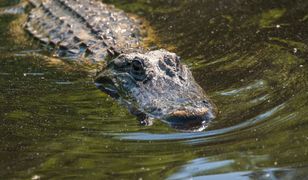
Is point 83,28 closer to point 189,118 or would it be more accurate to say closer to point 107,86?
point 107,86

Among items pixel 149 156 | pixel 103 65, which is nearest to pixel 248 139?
pixel 149 156

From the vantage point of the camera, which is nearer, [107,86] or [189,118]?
[189,118]

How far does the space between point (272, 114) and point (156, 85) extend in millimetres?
1349

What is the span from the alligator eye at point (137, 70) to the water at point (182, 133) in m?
0.40

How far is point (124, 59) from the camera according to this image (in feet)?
23.1

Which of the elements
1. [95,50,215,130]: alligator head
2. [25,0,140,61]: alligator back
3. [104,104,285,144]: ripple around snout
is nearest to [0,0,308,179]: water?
[104,104,285,144]: ripple around snout

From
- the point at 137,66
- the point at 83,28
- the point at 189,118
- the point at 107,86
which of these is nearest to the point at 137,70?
the point at 137,66

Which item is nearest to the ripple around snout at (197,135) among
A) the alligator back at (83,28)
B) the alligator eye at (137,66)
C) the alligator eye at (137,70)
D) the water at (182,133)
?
the water at (182,133)

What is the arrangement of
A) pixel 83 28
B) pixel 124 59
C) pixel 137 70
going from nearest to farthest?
pixel 137 70, pixel 124 59, pixel 83 28

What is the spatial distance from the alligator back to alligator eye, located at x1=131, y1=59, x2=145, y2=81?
1.02m

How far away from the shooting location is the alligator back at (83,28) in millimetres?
8438

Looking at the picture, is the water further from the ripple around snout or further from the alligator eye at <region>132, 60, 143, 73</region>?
the alligator eye at <region>132, 60, 143, 73</region>

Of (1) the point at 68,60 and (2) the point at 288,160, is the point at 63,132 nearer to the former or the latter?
(2) the point at 288,160

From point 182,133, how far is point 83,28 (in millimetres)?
4307
